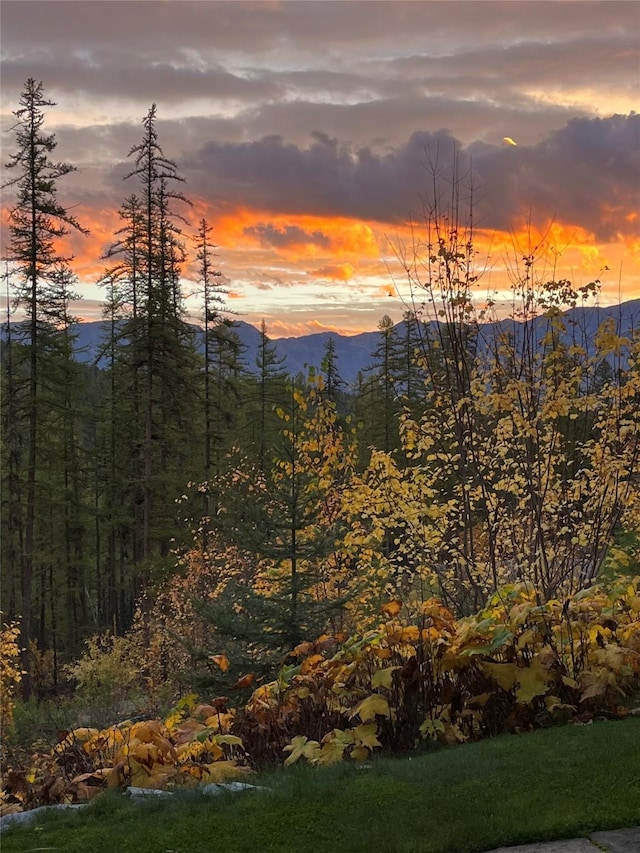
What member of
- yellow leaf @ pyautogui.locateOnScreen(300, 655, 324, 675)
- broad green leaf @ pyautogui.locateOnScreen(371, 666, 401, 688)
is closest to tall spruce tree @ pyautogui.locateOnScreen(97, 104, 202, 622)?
yellow leaf @ pyautogui.locateOnScreen(300, 655, 324, 675)

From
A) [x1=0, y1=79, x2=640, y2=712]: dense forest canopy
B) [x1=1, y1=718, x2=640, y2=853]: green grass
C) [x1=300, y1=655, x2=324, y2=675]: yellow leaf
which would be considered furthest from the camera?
[x1=0, y1=79, x2=640, y2=712]: dense forest canopy

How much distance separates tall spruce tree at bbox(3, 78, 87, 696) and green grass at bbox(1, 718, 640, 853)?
18.4m

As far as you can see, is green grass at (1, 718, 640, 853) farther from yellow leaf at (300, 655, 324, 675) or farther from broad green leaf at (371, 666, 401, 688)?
yellow leaf at (300, 655, 324, 675)

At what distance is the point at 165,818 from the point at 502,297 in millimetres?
4872

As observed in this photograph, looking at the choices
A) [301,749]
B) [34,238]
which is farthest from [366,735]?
[34,238]

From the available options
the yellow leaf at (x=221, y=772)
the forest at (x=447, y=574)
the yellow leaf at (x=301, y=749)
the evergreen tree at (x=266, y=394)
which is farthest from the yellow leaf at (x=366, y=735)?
the evergreen tree at (x=266, y=394)

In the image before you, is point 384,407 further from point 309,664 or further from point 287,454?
point 309,664

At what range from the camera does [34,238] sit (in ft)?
65.5

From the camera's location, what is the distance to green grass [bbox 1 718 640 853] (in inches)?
122

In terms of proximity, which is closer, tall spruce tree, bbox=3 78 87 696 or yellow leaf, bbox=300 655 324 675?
yellow leaf, bbox=300 655 324 675

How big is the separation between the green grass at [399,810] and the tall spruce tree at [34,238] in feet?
60.3

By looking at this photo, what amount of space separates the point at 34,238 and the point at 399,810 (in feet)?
65.0

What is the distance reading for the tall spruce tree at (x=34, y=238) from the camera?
19.2m

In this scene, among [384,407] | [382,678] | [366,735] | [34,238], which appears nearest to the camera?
[382,678]
